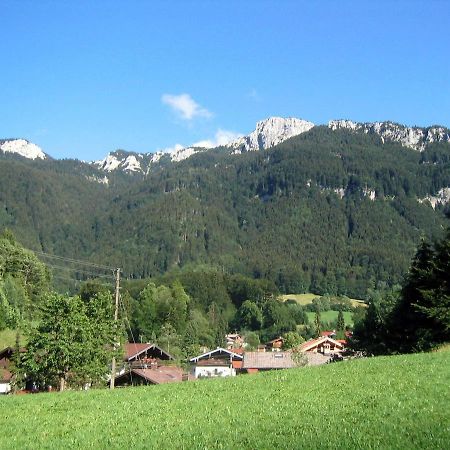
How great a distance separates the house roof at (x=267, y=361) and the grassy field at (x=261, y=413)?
57.2 m

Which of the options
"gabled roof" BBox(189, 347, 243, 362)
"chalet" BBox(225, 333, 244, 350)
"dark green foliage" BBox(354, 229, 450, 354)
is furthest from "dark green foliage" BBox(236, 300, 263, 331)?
"dark green foliage" BBox(354, 229, 450, 354)

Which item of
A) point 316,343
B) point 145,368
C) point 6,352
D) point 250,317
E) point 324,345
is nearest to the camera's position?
point 6,352

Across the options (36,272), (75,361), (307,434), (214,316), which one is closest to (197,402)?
(307,434)

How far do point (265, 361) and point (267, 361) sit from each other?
0.27m

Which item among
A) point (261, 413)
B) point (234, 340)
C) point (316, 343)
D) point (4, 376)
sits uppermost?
point (261, 413)

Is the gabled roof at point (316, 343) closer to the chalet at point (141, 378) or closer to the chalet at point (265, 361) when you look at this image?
the chalet at point (265, 361)

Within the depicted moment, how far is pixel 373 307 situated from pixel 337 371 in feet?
140

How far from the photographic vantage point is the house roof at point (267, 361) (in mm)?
82062

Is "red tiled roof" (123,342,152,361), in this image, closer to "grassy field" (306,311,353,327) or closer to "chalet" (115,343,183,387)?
"chalet" (115,343,183,387)

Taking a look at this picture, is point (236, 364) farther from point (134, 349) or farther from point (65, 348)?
point (65, 348)

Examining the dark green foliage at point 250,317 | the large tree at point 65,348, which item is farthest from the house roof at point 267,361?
the dark green foliage at point 250,317

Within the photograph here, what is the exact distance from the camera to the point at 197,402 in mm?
20500

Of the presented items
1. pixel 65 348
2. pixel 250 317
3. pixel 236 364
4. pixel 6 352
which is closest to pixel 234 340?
pixel 250 317

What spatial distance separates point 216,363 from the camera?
8988 centimetres
